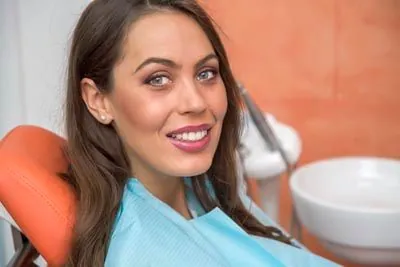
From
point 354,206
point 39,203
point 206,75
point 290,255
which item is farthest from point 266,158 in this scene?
point 39,203

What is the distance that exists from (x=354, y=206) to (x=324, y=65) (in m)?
0.72

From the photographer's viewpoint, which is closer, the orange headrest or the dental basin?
the orange headrest

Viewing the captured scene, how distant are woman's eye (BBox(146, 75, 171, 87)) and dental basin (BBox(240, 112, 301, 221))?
0.53 metres

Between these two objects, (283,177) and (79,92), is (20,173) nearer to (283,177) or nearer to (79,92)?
(79,92)

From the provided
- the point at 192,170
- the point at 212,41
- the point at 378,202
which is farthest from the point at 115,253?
the point at 378,202

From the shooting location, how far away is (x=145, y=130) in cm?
100

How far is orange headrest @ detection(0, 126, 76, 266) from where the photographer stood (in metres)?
0.97

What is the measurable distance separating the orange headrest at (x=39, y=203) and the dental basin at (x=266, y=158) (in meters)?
0.61

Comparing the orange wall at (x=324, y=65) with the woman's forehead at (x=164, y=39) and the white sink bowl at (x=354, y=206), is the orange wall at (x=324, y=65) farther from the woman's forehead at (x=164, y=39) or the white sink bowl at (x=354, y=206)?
the woman's forehead at (x=164, y=39)

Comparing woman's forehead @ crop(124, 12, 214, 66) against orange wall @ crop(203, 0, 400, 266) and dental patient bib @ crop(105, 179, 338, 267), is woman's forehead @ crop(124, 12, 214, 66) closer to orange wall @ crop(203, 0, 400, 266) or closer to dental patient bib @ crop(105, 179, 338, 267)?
dental patient bib @ crop(105, 179, 338, 267)

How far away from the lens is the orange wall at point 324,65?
1.91 meters

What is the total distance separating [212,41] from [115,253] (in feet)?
1.34

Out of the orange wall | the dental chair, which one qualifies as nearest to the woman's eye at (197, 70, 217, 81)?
the dental chair

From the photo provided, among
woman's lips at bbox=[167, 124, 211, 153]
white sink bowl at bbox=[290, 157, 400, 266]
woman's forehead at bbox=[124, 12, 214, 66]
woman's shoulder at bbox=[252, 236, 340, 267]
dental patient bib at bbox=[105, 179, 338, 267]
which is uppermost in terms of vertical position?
woman's forehead at bbox=[124, 12, 214, 66]
